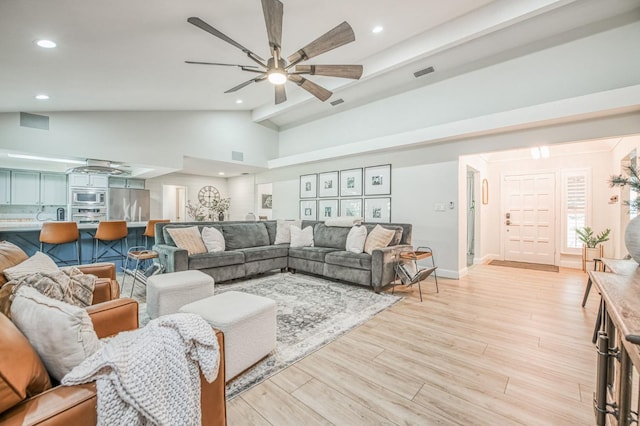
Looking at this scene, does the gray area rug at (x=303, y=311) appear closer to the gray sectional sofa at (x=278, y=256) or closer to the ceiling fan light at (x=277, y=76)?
the gray sectional sofa at (x=278, y=256)

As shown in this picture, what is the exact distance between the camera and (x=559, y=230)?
18.9 feet

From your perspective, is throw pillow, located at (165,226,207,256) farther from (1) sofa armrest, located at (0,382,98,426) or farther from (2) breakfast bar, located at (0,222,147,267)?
(1) sofa armrest, located at (0,382,98,426)

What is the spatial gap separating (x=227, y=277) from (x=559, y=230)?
21.9ft

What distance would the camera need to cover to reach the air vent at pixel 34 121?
4.37 metres

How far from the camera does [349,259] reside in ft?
13.1

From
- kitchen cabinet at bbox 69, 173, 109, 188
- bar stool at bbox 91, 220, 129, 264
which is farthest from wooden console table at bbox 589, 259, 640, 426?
kitchen cabinet at bbox 69, 173, 109, 188

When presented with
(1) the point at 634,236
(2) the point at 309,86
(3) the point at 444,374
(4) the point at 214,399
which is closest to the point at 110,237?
(2) the point at 309,86

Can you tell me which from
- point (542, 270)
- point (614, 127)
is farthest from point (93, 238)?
point (542, 270)

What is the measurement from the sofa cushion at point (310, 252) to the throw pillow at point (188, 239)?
1475 millimetres

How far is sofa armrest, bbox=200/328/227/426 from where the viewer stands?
3.74 ft

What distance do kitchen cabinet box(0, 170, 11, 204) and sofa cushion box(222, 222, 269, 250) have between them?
16.4ft

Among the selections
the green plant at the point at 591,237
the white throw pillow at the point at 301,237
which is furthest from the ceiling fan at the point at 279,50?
the green plant at the point at 591,237

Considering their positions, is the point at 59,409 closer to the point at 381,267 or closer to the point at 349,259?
the point at 381,267

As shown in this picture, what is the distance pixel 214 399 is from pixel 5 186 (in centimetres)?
773
